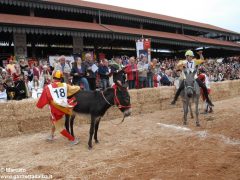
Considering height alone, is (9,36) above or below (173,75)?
above

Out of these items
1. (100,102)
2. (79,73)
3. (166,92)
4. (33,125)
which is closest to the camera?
(100,102)

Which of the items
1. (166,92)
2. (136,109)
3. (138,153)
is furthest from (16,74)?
(138,153)

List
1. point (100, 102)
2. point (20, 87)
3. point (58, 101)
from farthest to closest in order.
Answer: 1. point (20, 87)
2. point (100, 102)
3. point (58, 101)

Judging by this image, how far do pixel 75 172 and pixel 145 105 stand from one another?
8.64 meters

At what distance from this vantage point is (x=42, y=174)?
6.91 meters

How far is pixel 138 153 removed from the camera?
27.1 ft

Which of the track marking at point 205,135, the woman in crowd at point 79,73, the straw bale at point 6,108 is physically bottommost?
the track marking at point 205,135

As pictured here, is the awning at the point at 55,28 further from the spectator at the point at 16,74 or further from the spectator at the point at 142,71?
the spectator at the point at 142,71

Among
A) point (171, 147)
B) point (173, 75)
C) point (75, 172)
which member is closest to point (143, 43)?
point (173, 75)

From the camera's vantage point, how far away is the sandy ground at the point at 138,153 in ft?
22.0

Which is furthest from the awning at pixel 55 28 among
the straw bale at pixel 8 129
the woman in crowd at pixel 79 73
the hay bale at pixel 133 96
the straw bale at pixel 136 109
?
the straw bale at pixel 8 129

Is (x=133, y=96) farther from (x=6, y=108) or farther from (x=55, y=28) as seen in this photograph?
(x=55, y=28)

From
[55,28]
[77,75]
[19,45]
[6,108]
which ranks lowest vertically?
[6,108]

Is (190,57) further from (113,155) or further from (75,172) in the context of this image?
(75,172)
